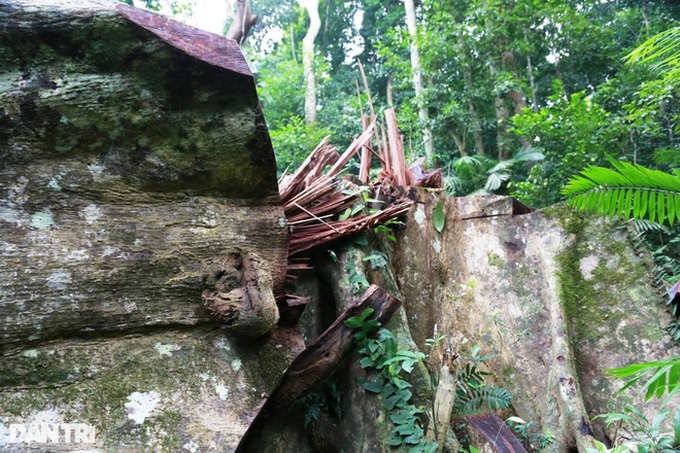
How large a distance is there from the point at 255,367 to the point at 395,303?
92 centimetres

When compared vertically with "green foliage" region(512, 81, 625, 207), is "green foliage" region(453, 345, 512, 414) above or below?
below

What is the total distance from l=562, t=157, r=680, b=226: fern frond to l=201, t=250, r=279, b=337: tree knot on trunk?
1589 millimetres

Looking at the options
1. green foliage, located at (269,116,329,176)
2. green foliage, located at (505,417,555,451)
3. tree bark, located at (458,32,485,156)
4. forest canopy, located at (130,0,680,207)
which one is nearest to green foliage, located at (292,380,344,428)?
green foliage, located at (505,417,555,451)

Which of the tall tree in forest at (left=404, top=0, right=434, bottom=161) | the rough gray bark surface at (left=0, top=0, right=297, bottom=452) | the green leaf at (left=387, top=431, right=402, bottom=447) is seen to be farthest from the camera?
the tall tree in forest at (left=404, top=0, right=434, bottom=161)

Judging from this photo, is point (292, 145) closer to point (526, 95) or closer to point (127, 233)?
point (526, 95)

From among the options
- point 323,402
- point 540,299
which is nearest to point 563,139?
point 540,299

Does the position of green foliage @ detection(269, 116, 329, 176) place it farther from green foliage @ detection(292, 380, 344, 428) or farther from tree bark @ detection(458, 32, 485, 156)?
green foliage @ detection(292, 380, 344, 428)

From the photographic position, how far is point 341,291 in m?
3.22

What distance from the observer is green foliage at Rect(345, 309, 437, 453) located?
8.53ft

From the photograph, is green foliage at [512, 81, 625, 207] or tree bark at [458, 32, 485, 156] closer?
green foliage at [512, 81, 625, 207]

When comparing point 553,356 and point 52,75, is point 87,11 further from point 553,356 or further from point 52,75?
point 553,356

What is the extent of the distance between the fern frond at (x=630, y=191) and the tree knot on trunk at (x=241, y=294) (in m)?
1.59

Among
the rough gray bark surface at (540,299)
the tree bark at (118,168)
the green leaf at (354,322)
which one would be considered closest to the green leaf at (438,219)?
the rough gray bark surface at (540,299)

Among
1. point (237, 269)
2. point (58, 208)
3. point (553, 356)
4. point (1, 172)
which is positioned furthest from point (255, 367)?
point (553, 356)
